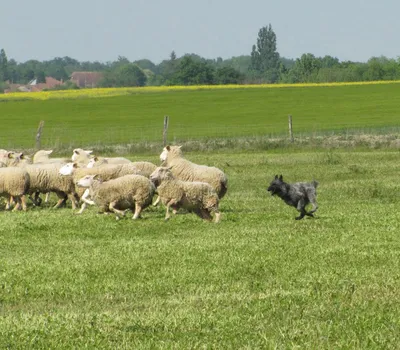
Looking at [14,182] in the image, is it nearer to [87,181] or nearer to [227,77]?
[87,181]

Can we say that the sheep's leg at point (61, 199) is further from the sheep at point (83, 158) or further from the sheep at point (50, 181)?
the sheep at point (83, 158)

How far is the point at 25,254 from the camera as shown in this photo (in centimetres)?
1602

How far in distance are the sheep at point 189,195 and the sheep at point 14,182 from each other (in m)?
4.40

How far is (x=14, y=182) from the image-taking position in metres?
23.1

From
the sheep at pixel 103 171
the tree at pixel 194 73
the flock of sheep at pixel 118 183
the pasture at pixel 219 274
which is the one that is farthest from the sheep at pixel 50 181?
the tree at pixel 194 73

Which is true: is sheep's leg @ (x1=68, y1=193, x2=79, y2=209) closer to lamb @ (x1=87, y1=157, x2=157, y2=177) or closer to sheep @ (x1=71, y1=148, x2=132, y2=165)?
lamb @ (x1=87, y1=157, x2=157, y2=177)

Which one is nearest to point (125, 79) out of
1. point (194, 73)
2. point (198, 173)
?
point (194, 73)

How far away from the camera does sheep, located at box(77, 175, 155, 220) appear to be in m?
20.0

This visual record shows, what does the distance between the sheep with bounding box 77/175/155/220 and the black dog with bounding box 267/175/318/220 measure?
2.67 metres

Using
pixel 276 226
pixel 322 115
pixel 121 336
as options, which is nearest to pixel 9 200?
pixel 276 226

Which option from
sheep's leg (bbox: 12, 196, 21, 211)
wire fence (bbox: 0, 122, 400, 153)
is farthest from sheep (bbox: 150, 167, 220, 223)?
wire fence (bbox: 0, 122, 400, 153)

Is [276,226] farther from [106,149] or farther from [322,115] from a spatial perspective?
[322,115]

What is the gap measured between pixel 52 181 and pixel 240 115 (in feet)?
172

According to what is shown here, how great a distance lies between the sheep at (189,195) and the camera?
19.5 m
